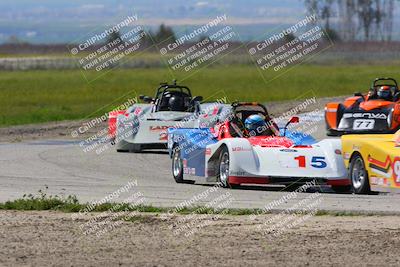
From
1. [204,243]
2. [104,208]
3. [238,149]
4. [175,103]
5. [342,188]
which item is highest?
[175,103]

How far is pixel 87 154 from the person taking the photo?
26.6 metres

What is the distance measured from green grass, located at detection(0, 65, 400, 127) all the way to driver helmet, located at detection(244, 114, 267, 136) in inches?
735

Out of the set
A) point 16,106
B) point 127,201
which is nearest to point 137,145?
point 127,201

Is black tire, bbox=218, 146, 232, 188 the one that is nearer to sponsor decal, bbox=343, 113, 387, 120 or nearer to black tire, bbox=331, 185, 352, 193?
black tire, bbox=331, 185, 352, 193

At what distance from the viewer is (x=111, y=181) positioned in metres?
20.5

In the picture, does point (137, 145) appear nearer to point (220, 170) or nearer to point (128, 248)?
point (220, 170)

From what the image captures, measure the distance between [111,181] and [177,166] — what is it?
1.14 meters

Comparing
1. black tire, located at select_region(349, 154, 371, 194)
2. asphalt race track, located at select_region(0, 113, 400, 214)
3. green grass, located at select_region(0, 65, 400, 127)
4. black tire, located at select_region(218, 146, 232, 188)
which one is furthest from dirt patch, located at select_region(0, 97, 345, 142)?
black tire, located at select_region(349, 154, 371, 194)

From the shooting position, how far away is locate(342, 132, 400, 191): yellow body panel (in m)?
17.5

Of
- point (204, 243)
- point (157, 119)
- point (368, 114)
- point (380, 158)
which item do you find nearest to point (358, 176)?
point (380, 158)

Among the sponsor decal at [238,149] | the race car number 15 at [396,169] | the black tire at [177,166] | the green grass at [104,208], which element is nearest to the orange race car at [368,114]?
the black tire at [177,166]

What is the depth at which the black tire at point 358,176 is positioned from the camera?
59.5ft

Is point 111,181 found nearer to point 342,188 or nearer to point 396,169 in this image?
point 342,188

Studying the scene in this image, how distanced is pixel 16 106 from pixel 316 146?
32.2 m
